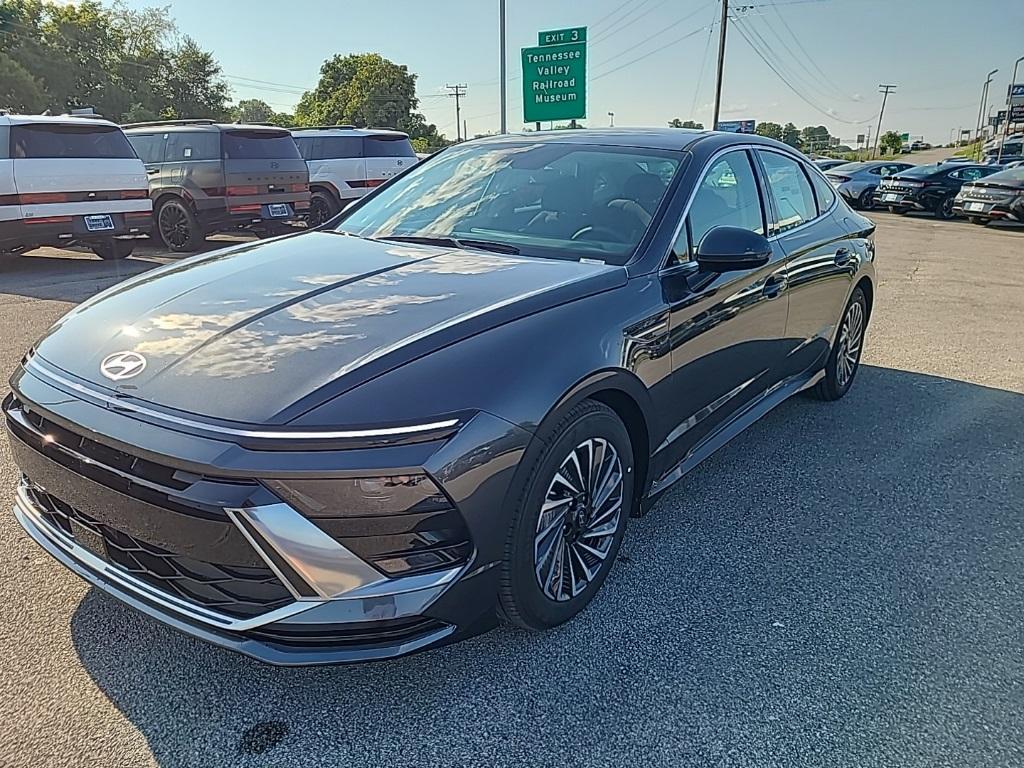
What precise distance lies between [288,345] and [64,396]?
2.19 feet

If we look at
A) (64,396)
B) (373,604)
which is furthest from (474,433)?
(64,396)

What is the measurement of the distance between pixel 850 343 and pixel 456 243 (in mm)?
3126

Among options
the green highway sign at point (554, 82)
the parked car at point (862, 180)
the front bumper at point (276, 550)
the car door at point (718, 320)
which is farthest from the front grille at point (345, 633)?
the parked car at point (862, 180)

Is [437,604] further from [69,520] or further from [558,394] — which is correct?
[69,520]

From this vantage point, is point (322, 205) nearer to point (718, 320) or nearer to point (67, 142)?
point (67, 142)

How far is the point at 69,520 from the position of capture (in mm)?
2266

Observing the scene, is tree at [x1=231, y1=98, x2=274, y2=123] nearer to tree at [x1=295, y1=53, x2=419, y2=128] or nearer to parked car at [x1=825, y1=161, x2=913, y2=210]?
tree at [x1=295, y1=53, x2=419, y2=128]

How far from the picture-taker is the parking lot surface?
6.75ft

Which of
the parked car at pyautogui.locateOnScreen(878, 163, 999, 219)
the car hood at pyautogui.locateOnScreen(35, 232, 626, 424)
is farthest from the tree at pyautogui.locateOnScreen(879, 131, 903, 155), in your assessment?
the car hood at pyautogui.locateOnScreen(35, 232, 626, 424)

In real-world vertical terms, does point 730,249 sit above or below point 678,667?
above

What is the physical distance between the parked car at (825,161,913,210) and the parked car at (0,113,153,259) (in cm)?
2016

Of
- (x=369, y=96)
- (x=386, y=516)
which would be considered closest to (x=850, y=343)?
(x=386, y=516)

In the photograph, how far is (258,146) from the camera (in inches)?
444

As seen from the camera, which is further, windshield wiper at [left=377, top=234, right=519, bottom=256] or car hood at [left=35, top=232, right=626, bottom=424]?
windshield wiper at [left=377, top=234, right=519, bottom=256]
